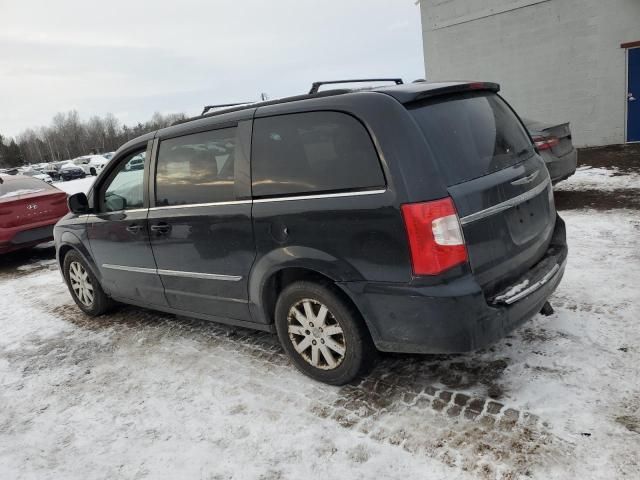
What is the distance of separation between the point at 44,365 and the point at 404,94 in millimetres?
3641

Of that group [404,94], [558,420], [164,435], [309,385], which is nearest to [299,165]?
[404,94]

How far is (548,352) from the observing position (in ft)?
10.6

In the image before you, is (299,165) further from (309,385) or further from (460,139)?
(309,385)

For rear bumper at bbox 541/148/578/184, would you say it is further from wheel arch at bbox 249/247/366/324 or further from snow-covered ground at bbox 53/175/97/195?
snow-covered ground at bbox 53/175/97/195

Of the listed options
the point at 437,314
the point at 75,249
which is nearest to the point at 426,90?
the point at 437,314

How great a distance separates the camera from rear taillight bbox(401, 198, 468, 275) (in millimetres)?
2541

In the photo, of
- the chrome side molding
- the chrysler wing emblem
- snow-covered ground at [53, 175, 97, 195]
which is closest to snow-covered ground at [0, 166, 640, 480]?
the chrome side molding

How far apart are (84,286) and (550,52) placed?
12038 millimetres

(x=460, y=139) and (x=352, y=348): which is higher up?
(x=460, y=139)

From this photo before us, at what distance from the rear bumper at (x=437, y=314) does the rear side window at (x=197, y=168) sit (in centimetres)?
127

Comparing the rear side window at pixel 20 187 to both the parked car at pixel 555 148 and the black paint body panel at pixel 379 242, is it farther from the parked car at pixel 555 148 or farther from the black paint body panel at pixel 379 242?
the parked car at pixel 555 148

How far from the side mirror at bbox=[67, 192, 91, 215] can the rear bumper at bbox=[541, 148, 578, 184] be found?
222 inches

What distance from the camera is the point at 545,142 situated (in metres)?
6.91

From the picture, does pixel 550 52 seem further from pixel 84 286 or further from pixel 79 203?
pixel 84 286
